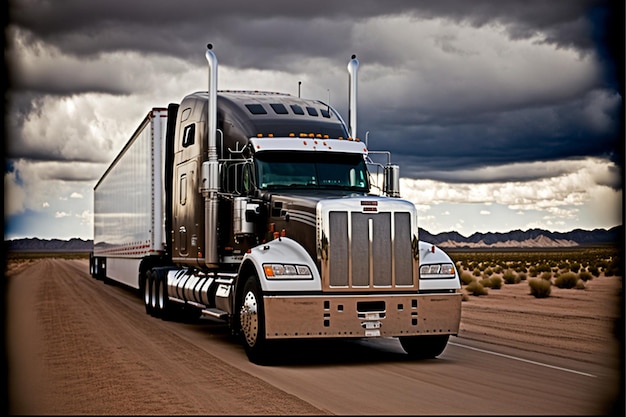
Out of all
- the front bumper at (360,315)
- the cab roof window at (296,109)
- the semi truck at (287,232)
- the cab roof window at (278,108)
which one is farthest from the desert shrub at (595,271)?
the front bumper at (360,315)

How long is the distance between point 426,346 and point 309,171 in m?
3.50

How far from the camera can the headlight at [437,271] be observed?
12.4m

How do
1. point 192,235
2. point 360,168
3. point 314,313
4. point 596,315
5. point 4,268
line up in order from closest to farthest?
point 4,268 → point 314,313 → point 360,168 → point 192,235 → point 596,315

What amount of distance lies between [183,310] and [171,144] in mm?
3960

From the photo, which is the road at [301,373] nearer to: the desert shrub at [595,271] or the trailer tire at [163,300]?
the trailer tire at [163,300]

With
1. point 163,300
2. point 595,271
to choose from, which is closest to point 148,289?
point 163,300

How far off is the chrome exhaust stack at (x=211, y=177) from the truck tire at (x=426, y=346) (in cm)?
394

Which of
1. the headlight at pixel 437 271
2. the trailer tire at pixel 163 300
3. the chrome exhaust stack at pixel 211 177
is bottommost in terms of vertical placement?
the trailer tire at pixel 163 300

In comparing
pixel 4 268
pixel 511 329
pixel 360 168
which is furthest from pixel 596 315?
pixel 4 268

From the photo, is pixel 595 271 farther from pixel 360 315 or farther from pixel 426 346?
pixel 360 315

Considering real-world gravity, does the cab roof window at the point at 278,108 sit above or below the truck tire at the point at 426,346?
above

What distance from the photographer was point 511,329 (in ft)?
59.6

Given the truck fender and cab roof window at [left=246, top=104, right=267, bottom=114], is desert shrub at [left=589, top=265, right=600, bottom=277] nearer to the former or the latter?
cab roof window at [left=246, top=104, right=267, bottom=114]

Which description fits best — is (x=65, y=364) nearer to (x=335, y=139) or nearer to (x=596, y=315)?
(x=335, y=139)
